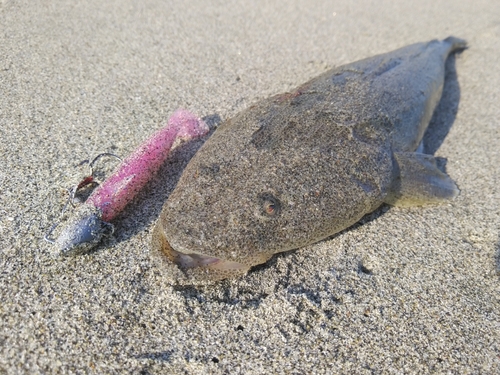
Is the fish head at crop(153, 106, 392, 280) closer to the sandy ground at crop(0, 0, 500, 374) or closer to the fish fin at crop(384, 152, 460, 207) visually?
the sandy ground at crop(0, 0, 500, 374)

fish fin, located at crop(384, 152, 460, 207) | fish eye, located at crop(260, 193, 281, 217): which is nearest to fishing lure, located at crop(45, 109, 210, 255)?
fish eye, located at crop(260, 193, 281, 217)

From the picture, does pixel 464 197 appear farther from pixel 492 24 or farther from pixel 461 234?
pixel 492 24

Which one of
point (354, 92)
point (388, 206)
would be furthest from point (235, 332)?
point (354, 92)

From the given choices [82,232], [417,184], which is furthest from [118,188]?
[417,184]

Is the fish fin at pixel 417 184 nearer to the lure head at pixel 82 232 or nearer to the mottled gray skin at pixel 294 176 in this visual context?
the mottled gray skin at pixel 294 176

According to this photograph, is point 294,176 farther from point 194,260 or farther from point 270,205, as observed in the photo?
point 194,260

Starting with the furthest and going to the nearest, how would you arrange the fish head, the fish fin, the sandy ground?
the fish fin → the fish head → the sandy ground

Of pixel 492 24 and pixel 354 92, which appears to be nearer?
pixel 354 92
